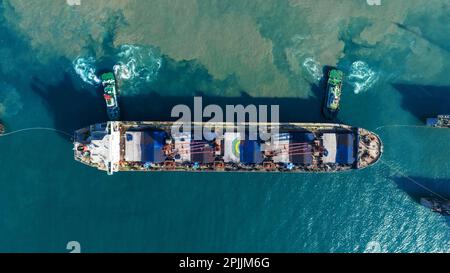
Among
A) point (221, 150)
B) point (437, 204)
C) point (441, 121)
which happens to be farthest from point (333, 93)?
point (437, 204)

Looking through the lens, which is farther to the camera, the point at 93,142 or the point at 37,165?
the point at 37,165

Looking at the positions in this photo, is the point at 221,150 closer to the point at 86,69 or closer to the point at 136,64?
the point at 136,64

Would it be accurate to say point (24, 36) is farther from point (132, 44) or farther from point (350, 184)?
point (350, 184)

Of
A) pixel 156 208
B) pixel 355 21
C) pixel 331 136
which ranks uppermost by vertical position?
pixel 355 21

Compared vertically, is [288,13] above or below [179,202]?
above

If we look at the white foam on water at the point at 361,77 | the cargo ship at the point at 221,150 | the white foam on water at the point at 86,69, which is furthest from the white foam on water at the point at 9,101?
the white foam on water at the point at 361,77

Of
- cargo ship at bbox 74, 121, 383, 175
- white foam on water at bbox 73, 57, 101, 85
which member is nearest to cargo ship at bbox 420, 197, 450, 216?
cargo ship at bbox 74, 121, 383, 175

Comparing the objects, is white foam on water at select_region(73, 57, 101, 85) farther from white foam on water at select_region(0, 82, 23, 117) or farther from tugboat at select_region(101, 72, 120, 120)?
white foam on water at select_region(0, 82, 23, 117)

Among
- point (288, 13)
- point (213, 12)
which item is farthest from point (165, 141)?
point (288, 13)
